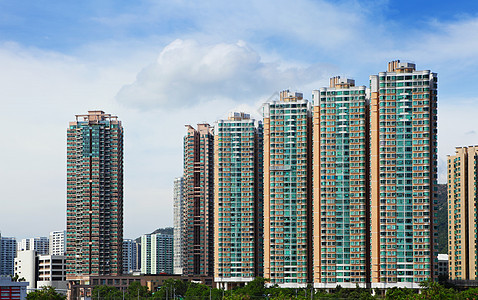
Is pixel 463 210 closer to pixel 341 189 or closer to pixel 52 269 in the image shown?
pixel 341 189

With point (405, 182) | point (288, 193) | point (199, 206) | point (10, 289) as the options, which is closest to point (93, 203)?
point (199, 206)

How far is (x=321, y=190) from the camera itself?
12375 cm

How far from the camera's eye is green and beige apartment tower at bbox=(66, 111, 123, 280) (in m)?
155

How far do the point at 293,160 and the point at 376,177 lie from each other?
16259mm

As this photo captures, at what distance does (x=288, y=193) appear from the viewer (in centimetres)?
13000

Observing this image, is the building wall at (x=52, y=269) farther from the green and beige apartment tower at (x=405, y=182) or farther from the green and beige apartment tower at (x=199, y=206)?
the green and beige apartment tower at (x=405, y=182)

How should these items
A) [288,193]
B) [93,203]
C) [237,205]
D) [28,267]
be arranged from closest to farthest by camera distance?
[288,193] < [237,205] < [93,203] < [28,267]

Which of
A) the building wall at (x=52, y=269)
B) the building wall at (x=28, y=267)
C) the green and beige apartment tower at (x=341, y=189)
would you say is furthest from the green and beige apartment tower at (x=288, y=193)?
the building wall at (x=28, y=267)

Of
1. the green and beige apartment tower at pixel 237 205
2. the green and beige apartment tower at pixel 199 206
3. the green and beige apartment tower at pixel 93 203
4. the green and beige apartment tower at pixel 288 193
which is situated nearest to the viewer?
the green and beige apartment tower at pixel 288 193

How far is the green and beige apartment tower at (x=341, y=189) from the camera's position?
121500mm

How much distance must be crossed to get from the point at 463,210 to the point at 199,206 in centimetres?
5606

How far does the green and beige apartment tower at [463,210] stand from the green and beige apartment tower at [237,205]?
136ft

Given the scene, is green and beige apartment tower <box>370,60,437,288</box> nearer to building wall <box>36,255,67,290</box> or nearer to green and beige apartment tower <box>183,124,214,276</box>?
green and beige apartment tower <box>183,124,214,276</box>

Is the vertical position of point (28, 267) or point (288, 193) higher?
point (288, 193)
